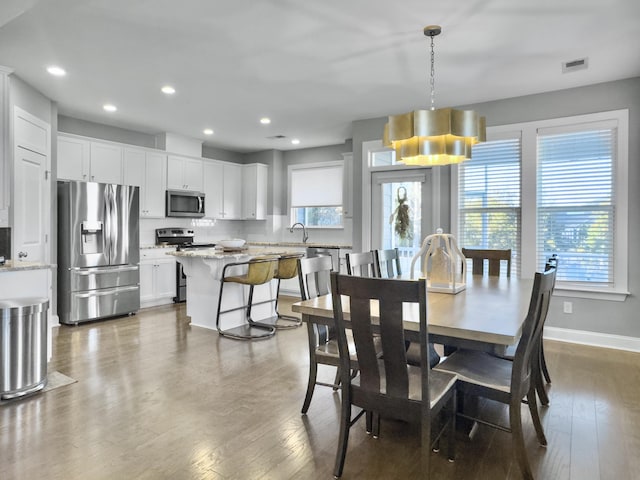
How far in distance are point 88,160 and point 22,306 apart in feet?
10.7

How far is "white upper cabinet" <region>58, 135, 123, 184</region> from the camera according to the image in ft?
17.1

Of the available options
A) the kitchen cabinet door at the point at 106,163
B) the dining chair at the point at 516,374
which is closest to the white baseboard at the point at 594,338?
the dining chair at the point at 516,374

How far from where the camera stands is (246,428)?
94.5 inches

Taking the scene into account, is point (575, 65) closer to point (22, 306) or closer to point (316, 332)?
point (316, 332)

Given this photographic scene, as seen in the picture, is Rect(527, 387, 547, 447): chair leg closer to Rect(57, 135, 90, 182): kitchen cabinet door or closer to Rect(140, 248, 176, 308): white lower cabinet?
Rect(140, 248, 176, 308): white lower cabinet

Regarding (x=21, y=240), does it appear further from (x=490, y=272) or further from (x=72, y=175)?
(x=490, y=272)

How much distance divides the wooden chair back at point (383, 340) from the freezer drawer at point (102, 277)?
13.9 feet

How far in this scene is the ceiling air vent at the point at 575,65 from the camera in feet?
11.6

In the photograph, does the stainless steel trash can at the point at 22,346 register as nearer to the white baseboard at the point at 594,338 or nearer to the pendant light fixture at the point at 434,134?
the pendant light fixture at the point at 434,134

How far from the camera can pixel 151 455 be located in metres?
2.11

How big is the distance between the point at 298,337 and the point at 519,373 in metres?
2.79

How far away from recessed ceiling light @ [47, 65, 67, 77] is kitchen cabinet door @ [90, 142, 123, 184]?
1674 mm

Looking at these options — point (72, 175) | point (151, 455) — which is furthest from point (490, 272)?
point (72, 175)

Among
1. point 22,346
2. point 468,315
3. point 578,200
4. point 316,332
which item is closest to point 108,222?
point 22,346
